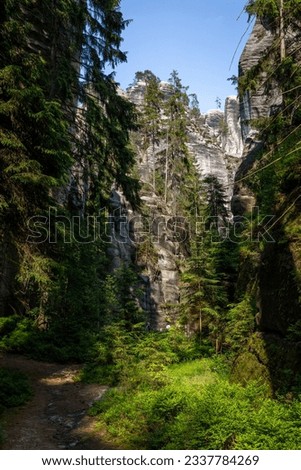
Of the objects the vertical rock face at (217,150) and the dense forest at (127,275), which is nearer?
the dense forest at (127,275)

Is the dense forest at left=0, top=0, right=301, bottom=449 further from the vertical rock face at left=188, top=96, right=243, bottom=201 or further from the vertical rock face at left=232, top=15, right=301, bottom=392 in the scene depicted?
the vertical rock face at left=188, top=96, right=243, bottom=201

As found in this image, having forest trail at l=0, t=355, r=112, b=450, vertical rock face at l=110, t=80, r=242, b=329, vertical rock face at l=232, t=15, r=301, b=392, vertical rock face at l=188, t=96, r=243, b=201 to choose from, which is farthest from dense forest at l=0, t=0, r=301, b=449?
vertical rock face at l=188, t=96, r=243, b=201

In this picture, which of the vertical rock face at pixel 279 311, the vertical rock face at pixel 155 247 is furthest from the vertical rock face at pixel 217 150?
the vertical rock face at pixel 279 311

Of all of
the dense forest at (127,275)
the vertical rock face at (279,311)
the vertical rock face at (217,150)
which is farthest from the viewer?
the vertical rock face at (217,150)

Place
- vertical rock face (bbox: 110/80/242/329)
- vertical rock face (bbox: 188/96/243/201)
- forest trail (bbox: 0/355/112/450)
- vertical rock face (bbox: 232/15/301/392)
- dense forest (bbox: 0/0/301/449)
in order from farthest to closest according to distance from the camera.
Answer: vertical rock face (bbox: 188/96/243/201)
vertical rock face (bbox: 110/80/242/329)
vertical rock face (bbox: 232/15/301/392)
forest trail (bbox: 0/355/112/450)
dense forest (bbox: 0/0/301/449)

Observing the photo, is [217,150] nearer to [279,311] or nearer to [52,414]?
[279,311]

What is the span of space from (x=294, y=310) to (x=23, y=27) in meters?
10.0

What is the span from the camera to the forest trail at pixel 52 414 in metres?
6.67

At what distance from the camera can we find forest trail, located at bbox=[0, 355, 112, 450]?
6674 mm

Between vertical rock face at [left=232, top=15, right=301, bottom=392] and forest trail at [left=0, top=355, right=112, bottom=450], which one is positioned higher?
vertical rock face at [left=232, top=15, right=301, bottom=392]

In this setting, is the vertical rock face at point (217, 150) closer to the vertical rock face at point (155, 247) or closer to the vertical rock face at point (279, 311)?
the vertical rock face at point (155, 247)

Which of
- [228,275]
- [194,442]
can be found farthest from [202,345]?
[194,442]

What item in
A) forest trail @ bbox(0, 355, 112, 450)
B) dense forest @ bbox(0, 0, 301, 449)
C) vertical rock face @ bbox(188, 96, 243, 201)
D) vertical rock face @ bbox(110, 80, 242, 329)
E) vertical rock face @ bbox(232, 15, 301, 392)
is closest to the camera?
dense forest @ bbox(0, 0, 301, 449)

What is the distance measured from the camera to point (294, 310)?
698 cm
